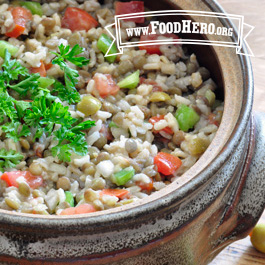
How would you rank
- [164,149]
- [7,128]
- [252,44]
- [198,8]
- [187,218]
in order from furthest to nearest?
[252,44]
[198,8]
[164,149]
[7,128]
[187,218]

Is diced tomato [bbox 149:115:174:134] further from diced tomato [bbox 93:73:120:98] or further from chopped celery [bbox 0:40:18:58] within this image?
chopped celery [bbox 0:40:18:58]

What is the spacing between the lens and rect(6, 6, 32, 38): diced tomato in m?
2.81

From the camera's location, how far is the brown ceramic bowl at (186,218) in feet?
6.43

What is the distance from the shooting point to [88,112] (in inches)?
101

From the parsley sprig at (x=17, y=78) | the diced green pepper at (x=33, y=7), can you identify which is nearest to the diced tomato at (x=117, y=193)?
the parsley sprig at (x=17, y=78)

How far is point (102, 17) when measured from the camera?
2992 millimetres

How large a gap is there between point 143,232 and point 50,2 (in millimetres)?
1482

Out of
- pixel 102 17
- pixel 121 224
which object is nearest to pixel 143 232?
pixel 121 224

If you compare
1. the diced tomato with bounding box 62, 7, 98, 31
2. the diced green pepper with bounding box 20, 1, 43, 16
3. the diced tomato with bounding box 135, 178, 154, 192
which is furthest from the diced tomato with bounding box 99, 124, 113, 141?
the diced green pepper with bounding box 20, 1, 43, 16

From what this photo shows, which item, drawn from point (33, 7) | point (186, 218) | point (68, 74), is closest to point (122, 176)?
point (186, 218)

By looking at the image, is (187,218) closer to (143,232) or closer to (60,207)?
(143,232)

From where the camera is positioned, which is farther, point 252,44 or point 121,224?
point 252,44

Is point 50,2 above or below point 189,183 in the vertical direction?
above

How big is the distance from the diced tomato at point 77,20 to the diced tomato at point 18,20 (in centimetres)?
18
